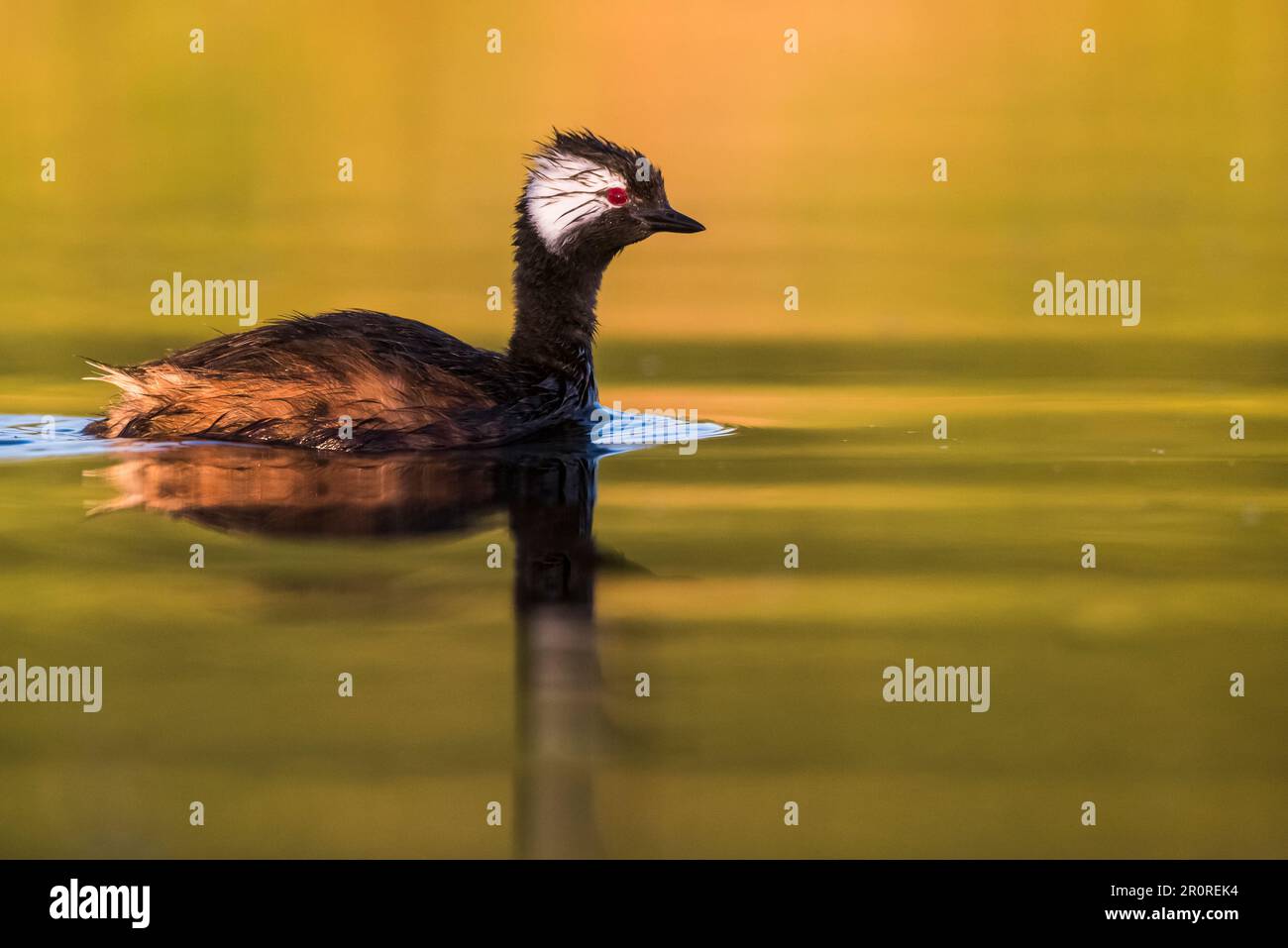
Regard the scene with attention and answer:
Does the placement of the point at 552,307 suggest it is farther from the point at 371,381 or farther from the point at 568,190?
the point at 371,381

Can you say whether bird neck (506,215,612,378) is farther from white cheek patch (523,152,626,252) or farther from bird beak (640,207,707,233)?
bird beak (640,207,707,233)

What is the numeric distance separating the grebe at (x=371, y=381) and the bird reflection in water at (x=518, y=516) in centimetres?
15

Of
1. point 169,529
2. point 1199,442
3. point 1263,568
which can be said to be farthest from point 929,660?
point 1199,442

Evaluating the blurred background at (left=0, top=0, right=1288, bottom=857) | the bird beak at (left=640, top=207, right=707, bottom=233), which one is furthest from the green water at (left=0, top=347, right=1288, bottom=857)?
the bird beak at (left=640, top=207, right=707, bottom=233)

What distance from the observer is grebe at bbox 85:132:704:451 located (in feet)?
35.1

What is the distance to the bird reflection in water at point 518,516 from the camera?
6.42 meters

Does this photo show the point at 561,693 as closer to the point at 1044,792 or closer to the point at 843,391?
the point at 1044,792

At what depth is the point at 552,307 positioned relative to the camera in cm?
1194

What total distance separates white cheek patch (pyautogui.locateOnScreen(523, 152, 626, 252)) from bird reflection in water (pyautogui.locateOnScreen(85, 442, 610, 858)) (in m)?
1.40

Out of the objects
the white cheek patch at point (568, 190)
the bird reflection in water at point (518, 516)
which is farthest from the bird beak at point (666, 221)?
the bird reflection in water at point (518, 516)

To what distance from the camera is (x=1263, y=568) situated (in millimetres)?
8758

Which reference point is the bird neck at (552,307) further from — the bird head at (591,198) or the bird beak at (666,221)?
the bird beak at (666,221)

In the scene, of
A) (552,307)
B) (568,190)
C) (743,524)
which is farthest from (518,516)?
(568,190)

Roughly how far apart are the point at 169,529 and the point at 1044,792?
431 cm
